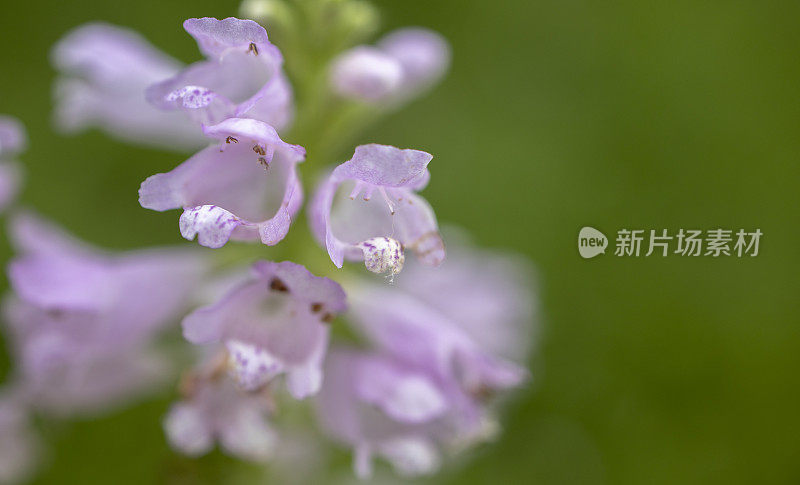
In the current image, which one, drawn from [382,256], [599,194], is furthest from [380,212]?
[599,194]

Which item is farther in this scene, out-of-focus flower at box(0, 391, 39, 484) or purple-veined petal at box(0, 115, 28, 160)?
out-of-focus flower at box(0, 391, 39, 484)

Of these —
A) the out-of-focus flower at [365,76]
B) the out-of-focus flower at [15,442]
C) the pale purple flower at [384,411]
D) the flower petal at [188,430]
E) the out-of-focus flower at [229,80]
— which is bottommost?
the out-of-focus flower at [15,442]

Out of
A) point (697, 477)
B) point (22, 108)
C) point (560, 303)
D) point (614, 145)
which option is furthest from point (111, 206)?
point (697, 477)

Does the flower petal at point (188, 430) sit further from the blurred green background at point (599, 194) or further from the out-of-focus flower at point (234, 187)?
the blurred green background at point (599, 194)

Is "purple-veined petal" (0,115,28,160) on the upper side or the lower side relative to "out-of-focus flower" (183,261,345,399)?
upper

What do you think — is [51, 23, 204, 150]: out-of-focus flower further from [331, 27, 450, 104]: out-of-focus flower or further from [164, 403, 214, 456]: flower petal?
[164, 403, 214, 456]: flower petal

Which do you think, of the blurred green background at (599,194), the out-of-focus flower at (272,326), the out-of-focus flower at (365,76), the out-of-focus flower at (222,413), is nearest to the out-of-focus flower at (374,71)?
the out-of-focus flower at (365,76)

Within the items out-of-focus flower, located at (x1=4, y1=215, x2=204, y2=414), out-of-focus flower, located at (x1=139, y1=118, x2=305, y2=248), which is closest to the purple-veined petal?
out-of-focus flower, located at (x1=4, y1=215, x2=204, y2=414)
